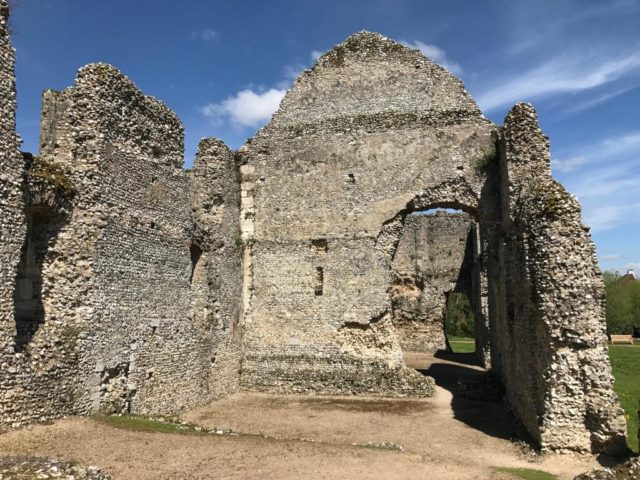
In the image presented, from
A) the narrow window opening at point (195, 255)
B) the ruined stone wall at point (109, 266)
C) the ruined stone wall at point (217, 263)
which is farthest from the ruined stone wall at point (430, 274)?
the narrow window opening at point (195, 255)

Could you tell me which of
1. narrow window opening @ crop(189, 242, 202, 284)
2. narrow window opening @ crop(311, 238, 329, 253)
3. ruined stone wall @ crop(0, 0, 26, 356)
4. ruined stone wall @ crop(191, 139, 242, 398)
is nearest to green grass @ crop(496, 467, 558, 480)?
ruined stone wall @ crop(0, 0, 26, 356)

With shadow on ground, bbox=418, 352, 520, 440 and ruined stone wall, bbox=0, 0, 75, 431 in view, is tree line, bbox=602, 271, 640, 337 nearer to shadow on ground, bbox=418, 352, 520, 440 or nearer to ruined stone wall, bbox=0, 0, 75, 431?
shadow on ground, bbox=418, 352, 520, 440

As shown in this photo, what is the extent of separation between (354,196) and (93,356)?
825cm

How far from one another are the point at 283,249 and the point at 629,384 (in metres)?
10.3

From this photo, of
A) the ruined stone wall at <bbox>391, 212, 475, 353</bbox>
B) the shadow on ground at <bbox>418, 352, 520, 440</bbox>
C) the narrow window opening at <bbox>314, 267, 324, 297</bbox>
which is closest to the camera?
the shadow on ground at <bbox>418, 352, 520, 440</bbox>

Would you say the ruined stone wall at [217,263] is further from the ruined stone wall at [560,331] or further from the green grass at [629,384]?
the green grass at [629,384]

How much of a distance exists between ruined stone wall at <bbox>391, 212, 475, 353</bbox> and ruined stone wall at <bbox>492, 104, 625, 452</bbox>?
13065mm

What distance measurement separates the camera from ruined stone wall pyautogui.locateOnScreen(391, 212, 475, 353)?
24203mm

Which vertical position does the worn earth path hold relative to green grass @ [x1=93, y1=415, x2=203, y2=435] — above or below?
below

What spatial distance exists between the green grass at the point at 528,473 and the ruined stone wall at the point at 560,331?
97cm

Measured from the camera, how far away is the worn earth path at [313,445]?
7051 millimetres

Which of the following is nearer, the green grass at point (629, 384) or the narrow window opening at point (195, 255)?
the green grass at point (629, 384)

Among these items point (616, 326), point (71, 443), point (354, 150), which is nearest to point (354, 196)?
point (354, 150)

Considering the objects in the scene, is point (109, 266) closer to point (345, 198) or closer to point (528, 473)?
point (345, 198)
